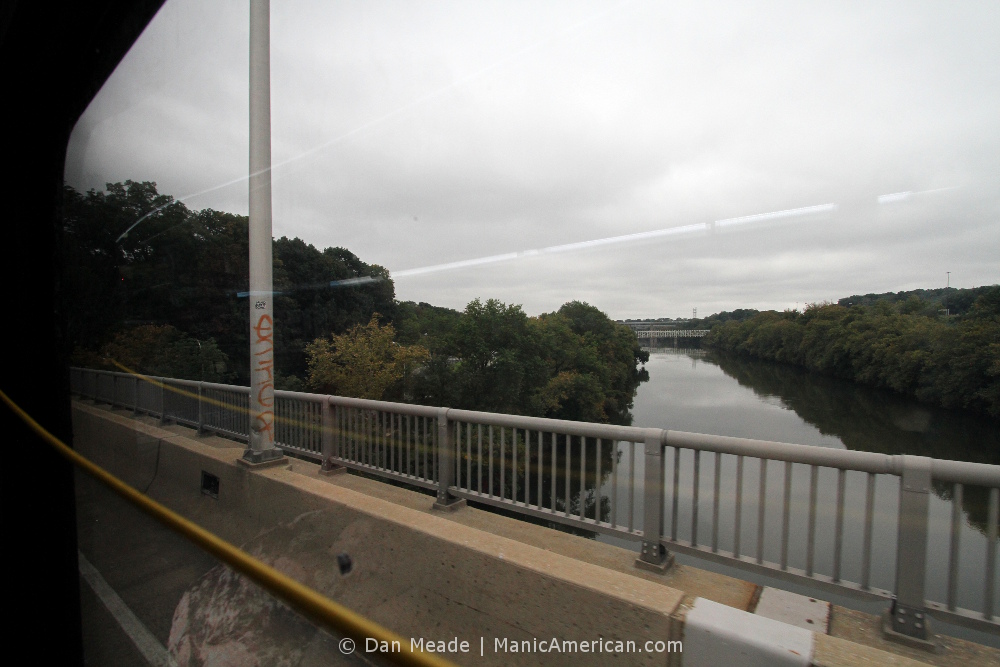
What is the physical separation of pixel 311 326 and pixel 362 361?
67 cm

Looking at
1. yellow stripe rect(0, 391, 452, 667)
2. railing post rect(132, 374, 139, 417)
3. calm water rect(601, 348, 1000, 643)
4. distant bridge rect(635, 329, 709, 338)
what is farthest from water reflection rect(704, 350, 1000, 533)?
railing post rect(132, 374, 139, 417)

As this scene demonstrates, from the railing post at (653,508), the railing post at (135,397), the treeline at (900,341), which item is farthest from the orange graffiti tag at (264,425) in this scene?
the railing post at (135,397)

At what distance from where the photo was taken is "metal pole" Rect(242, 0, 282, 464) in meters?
3.78

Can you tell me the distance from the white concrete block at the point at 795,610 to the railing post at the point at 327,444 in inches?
151

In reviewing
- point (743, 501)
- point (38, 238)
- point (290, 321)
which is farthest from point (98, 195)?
point (743, 501)

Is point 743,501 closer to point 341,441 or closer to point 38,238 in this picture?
point 341,441

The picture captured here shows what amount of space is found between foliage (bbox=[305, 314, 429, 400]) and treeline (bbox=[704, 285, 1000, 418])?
247 centimetres

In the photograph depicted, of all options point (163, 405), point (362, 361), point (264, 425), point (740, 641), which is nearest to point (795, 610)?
point (740, 641)

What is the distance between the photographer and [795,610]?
206 cm

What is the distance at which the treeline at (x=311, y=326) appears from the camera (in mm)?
3412

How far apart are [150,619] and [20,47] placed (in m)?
3.48

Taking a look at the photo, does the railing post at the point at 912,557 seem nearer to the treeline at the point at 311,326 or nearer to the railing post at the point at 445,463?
the treeline at the point at 311,326

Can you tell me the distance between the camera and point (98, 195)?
3945 mm

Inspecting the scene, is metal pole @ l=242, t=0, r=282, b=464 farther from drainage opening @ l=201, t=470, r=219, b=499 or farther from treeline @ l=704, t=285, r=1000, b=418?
treeline @ l=704, t=285, r=1000, b=418
